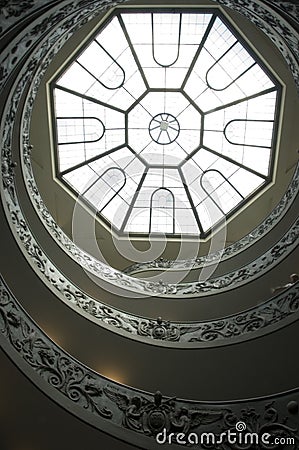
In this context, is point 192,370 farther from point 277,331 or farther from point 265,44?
point 265,44

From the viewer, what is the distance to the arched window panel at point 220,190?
12117mm

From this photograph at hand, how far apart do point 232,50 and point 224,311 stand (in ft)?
16.6

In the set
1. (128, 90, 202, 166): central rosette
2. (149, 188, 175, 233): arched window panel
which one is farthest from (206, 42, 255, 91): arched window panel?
(149, 188, 175, 233): arched window panel

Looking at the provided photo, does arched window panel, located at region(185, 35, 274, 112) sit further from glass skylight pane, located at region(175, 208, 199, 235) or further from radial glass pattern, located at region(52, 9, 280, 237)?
glass skylight pane, located at region(175, 208, 199, 235)

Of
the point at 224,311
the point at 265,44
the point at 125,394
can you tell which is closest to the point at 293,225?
the point at 224,311

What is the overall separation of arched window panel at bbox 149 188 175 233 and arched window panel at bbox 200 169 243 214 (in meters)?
0.90

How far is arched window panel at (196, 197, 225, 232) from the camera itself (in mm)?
12414

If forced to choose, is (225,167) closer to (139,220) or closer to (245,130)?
(245,130)

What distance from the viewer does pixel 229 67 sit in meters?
10.7

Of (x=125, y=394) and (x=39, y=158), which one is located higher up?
(x=39, y=158)

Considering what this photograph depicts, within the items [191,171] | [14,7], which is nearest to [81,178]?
[191,171]

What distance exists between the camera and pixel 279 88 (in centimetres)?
1045

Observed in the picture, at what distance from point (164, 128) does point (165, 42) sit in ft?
6.21

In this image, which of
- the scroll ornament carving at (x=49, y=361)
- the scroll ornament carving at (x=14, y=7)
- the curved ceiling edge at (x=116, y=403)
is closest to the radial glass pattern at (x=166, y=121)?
the scroll ornament carving at (x=49, y=361)
